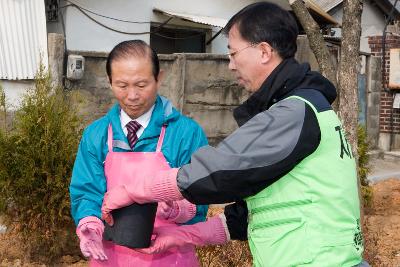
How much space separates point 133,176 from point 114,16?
7.67 m

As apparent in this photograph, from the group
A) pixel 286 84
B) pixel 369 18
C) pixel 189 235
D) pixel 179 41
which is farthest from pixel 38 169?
pixel 369 18

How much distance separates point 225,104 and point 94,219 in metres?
6.23

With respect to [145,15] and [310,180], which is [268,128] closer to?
[310,180]

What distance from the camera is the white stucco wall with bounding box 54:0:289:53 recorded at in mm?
9156

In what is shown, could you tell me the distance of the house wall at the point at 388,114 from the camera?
12.4 metres

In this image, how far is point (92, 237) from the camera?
239 centimetres

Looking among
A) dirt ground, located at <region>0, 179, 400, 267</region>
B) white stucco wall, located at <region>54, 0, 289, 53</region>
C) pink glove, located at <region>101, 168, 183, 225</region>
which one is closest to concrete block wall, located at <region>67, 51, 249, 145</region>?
white stucco wall, located at <region>54, 0, 289, 53</region>

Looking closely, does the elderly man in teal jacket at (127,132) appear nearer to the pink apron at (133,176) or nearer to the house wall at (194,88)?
the pink apron at (133,176)

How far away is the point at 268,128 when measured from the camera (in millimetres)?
1774

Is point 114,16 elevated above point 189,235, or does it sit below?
above

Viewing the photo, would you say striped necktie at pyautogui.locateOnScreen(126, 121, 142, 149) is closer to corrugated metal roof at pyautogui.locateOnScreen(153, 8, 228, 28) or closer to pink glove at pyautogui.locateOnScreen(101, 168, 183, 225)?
pink glove at pyautogui.locateOnScreen(101, 168, 183, 225)

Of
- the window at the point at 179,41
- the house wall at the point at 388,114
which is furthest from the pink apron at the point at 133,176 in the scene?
the house wall at the point at 388,114

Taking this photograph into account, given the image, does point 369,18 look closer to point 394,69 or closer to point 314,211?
point 394,69

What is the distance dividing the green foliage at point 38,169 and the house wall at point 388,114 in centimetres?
906
